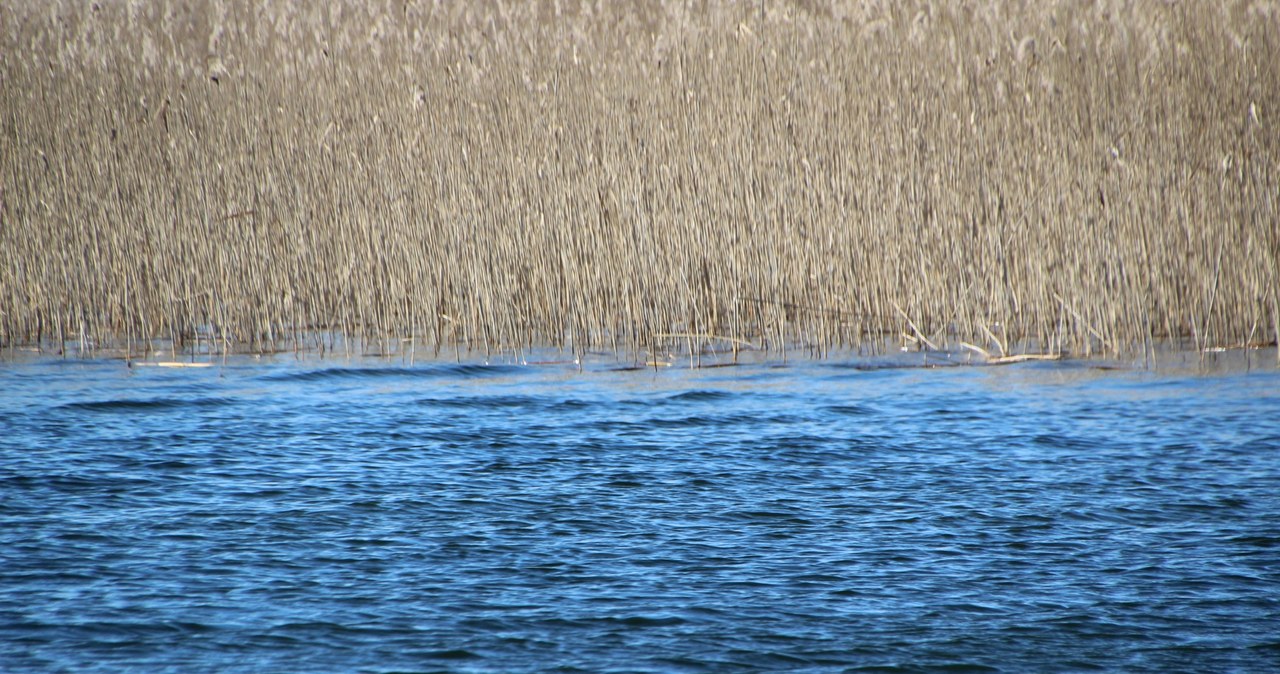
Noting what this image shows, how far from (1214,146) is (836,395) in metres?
2.06

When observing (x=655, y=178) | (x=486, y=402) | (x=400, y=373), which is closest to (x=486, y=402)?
(x=486, y=402)

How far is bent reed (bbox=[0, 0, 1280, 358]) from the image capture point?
17.1 ft

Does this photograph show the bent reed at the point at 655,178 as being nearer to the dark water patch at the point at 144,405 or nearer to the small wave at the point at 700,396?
the small wave at the point at 700,396

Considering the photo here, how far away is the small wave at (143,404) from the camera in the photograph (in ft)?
14.4

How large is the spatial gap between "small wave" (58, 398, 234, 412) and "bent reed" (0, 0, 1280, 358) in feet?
3.93

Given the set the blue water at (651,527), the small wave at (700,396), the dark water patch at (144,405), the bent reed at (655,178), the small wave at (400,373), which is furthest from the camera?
the bent reed at (655,178)

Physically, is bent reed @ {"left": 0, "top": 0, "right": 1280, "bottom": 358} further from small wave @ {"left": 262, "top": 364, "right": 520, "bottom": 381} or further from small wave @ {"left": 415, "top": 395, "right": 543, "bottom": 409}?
small wave @ {"left": 415, "top": 395, "right": 543, "bottom": 409}

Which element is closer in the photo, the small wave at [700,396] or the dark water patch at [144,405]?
the dark water patch at [144,405]

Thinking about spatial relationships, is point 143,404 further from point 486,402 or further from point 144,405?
point 486,402

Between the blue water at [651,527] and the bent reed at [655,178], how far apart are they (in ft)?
2.53

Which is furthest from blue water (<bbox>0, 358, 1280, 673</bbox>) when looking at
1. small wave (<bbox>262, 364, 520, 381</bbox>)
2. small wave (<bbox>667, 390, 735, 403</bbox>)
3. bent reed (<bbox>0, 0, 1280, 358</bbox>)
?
bent reed (<bbox>0, 0, 1280, 358</bbox>)

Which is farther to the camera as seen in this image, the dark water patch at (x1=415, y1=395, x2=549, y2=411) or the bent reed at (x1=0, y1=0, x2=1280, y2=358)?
the bent reed at (x1=0, y1=0, x2=1280, y2=358)

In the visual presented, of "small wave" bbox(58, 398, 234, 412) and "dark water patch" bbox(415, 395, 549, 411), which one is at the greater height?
"small wave" bbox(58, 398, 234, 412)

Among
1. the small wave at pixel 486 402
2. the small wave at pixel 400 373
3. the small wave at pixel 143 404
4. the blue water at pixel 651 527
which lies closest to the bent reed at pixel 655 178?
the small wave at pixel 400 373
